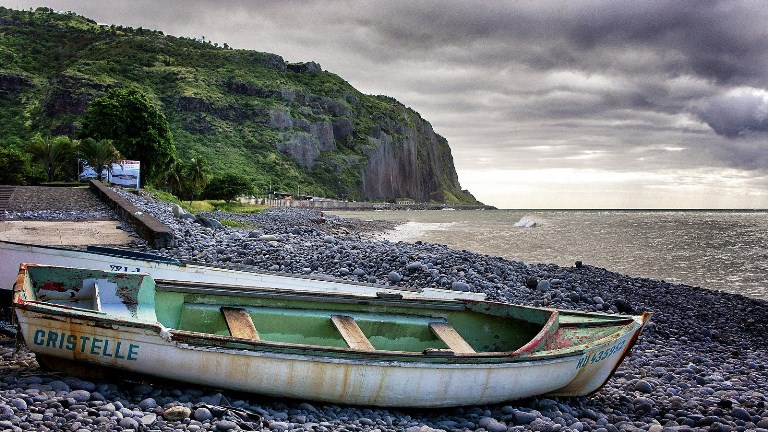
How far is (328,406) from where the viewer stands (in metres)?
6.41

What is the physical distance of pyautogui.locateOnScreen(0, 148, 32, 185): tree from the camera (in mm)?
46491

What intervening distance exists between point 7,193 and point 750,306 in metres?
34.2

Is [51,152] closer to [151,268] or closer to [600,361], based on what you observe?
[151,268]

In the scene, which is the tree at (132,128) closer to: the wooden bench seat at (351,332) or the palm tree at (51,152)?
the palm tree at (51,152)

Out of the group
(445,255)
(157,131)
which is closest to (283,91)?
Answer: (157,131)

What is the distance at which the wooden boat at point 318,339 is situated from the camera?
5797 mm

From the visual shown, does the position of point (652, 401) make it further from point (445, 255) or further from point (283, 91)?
point (283, 91)

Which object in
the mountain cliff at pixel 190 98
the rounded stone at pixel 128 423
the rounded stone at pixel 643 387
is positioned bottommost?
the rounded stone at pixel 643 387

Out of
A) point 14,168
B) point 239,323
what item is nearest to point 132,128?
point 14,168

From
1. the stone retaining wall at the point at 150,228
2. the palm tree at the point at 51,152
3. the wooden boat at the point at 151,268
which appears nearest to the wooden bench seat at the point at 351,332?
the wooden boat at the point at 151,268

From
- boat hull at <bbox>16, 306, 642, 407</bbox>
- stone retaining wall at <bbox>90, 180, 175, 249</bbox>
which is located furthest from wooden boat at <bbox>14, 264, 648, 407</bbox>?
stone retaining wall at <bbox>90, 180, 175, 249</bbox>

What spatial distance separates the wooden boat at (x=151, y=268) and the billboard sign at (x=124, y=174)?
1607 inches

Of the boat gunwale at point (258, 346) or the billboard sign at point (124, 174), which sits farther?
the billboard sign at point (124, 174)

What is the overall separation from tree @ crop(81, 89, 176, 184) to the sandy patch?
3517 centimetres
